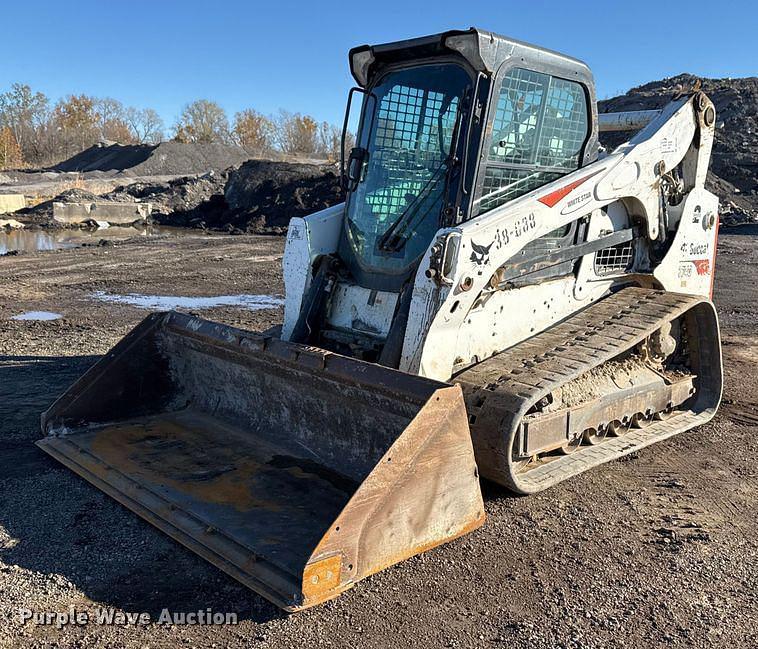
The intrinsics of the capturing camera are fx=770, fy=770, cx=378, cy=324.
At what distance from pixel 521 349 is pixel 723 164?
28.3 m

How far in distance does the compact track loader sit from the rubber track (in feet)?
0.05

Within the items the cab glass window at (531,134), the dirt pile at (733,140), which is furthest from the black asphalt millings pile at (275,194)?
the cab glass window at (531,134)

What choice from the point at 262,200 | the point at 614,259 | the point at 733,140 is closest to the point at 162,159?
the point at 262,200

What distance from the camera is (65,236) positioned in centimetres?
2306

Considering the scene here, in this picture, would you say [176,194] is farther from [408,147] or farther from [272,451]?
[272,451]

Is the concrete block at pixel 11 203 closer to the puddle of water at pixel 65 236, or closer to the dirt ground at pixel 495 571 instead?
the puddle of water at pixel 65 236

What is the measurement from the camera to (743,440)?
537 cm

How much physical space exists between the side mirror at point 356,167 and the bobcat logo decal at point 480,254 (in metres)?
1.16

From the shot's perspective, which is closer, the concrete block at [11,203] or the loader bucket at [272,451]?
the loader bucket at [272,451]

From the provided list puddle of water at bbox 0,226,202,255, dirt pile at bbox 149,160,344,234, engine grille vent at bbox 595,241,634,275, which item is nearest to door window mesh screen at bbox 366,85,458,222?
engine grille vent at bbox 595,241,634,275

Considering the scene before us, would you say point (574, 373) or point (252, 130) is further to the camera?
point (252, 130)

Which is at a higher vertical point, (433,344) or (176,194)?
(176,194)

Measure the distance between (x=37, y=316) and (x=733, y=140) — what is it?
29.3 metres

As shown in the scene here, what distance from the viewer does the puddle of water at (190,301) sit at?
1040 cm
